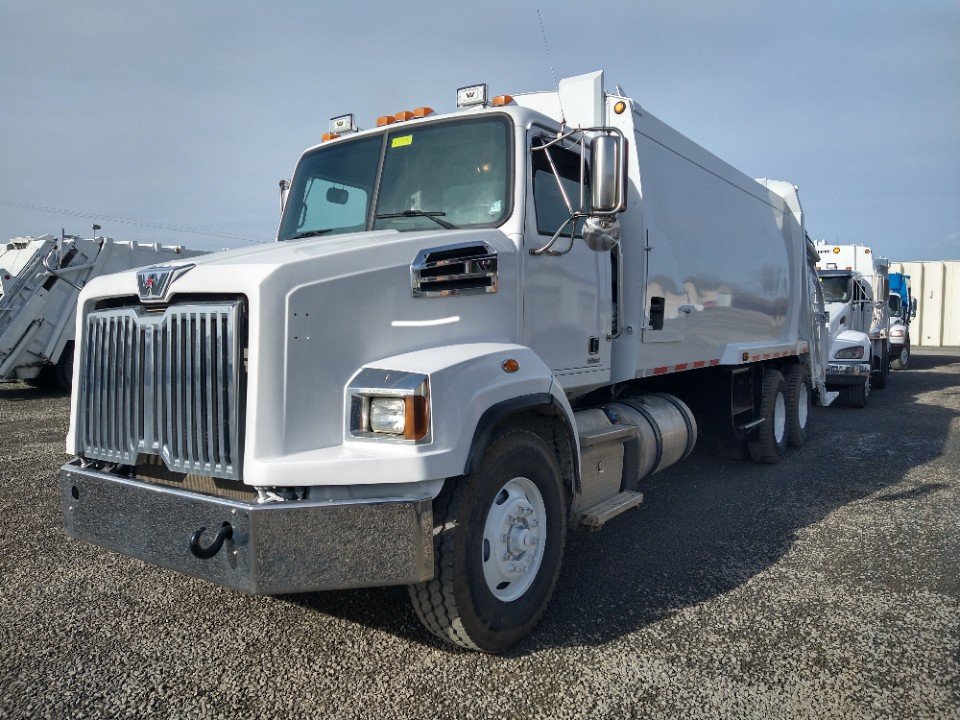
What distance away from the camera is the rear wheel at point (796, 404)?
8.33m

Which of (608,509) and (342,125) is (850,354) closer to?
(608,509)

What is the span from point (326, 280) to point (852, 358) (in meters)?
11.8

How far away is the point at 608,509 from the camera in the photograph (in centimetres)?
437

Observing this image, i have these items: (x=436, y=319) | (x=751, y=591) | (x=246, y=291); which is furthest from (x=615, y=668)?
(x=246, y=291)

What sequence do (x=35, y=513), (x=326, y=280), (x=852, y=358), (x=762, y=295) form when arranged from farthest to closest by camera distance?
(x=852, y=358) → (x=762, y=295) → (x=35, y=513) → (x=326, y=280)

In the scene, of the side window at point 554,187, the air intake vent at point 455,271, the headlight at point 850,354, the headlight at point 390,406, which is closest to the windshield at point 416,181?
the side window at point 554,187

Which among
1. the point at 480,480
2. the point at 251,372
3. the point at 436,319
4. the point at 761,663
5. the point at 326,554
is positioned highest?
the point at 436,319

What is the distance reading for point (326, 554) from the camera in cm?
284

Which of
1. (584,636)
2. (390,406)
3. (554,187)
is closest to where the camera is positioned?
(390,406)

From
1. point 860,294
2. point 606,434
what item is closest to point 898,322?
point 860,294

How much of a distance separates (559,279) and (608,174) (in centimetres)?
74

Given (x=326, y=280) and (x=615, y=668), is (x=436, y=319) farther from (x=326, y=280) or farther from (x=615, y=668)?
(x=615, y=668)

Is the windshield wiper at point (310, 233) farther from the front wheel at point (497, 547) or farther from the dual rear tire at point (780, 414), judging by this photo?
the dual rear tire at point (780, 414)

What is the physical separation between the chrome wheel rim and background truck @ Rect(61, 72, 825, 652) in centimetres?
1
